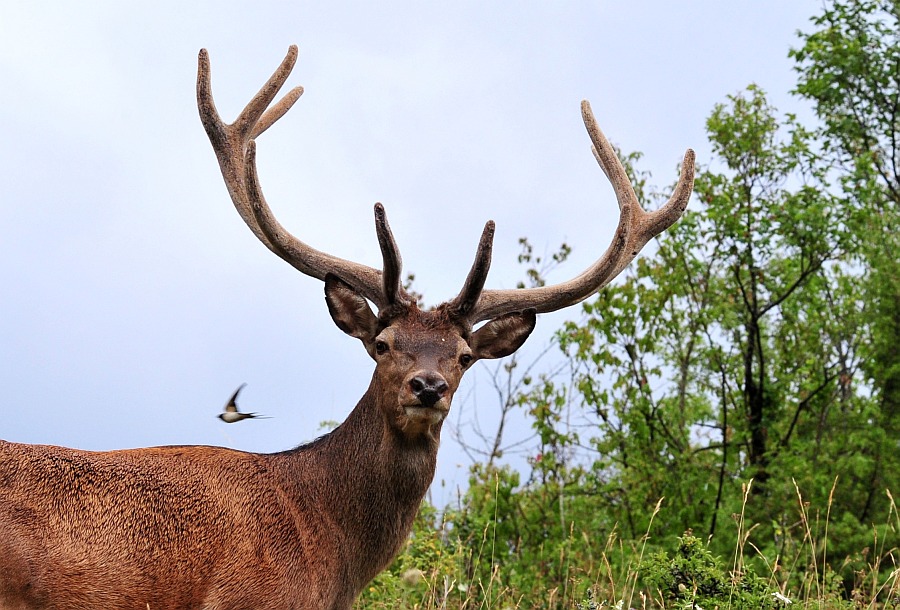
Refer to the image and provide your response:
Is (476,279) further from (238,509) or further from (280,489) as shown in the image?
(238,509)

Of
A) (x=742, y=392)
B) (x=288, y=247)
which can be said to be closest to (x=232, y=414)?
(x=288, y=247)

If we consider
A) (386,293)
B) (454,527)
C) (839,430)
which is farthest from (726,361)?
(386,293)

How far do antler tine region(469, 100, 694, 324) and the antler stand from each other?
1.81ft

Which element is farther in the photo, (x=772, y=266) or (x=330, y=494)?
(x=772, y=266)

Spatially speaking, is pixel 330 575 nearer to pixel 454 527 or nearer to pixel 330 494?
pixel 330 494

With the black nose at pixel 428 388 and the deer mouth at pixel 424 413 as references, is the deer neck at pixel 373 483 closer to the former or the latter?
the deer mouth at pixel 424 413

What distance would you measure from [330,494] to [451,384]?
33.9 inches

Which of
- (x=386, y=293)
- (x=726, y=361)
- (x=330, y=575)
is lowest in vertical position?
(x=330, y=575)

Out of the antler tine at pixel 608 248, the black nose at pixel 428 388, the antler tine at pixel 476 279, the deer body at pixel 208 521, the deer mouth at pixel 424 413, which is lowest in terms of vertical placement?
the deer body at pixel 208 521

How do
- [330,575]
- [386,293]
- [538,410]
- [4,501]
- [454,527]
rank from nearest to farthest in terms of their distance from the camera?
[4,501] < [330,575] < [386,293] < [454,527] < [538,410]

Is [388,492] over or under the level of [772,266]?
under

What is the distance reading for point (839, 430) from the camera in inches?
569

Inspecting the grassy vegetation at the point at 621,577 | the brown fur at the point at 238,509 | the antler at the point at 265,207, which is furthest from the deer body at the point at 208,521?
the grassy vegetation at the point at 621,577

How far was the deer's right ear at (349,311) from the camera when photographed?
6.02 metres
